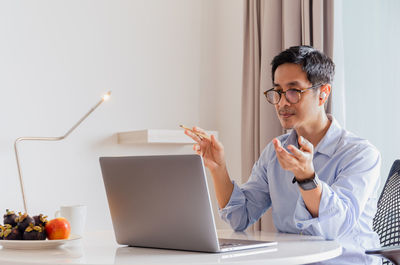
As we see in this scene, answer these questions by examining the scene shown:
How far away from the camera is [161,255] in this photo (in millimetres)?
1216

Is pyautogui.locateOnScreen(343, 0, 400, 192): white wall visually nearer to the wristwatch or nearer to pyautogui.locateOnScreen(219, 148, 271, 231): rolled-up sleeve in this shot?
pyautogui.locateOnScreen(219, 148, 271, 231): rolled-up sleeve

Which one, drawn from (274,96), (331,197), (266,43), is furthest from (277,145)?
(266,43)

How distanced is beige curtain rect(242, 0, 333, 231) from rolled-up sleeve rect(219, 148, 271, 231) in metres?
0.63

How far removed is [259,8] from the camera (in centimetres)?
279

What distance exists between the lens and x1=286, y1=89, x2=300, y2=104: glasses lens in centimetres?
179

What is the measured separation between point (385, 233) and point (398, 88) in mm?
801

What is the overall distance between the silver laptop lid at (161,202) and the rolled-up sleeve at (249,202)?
0.51m

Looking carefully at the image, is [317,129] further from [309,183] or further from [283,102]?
[309,183]

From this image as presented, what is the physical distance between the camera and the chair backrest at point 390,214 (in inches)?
65.7

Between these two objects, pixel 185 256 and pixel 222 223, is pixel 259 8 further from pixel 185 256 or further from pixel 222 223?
pixel 185 256

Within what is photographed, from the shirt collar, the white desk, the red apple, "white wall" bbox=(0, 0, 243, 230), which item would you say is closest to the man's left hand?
the white desk

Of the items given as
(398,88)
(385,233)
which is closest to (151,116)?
(398,88)

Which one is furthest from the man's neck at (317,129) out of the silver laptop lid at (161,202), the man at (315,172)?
the silver laptop lid at (161,202)

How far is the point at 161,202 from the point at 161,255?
124 millimetres
